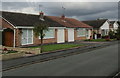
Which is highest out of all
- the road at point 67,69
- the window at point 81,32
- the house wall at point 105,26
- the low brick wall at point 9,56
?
the house wall at point 105,26

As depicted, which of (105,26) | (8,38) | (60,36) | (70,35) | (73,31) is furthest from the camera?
(105,26)

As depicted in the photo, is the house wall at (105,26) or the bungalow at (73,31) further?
the house wall at (105,26)

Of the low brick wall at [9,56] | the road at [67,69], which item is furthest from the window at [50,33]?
the road at [67,69]

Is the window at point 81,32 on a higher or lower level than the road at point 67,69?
higher

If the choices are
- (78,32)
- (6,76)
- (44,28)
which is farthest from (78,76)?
(78,32)

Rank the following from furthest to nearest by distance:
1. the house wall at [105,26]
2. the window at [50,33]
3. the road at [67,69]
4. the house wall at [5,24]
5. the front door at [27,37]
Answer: the house wall at [105,26]
the window at [50,33]
the front door at [27,37]
the house wall at [5,24]
the road at [67,69]

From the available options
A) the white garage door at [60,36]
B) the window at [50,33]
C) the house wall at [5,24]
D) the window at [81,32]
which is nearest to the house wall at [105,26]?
the window at [81,32]

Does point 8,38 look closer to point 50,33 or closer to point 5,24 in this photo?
point 5,24

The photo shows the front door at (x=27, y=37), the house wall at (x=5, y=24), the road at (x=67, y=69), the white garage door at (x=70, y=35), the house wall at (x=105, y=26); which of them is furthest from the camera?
the house wall at (x=105, y=26)

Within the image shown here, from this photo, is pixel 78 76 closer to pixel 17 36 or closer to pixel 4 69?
pixel 4 69

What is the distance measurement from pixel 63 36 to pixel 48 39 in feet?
14.7

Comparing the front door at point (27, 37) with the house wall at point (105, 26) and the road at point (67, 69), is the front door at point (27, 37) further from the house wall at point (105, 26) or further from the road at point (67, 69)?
the house wall at point (105, 26)

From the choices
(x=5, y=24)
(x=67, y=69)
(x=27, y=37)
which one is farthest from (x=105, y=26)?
(x=67, y=69)

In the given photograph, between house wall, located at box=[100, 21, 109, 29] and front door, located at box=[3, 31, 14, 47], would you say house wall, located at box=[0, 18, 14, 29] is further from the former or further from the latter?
house wall, located at box=[100, 21, 109, 29]
